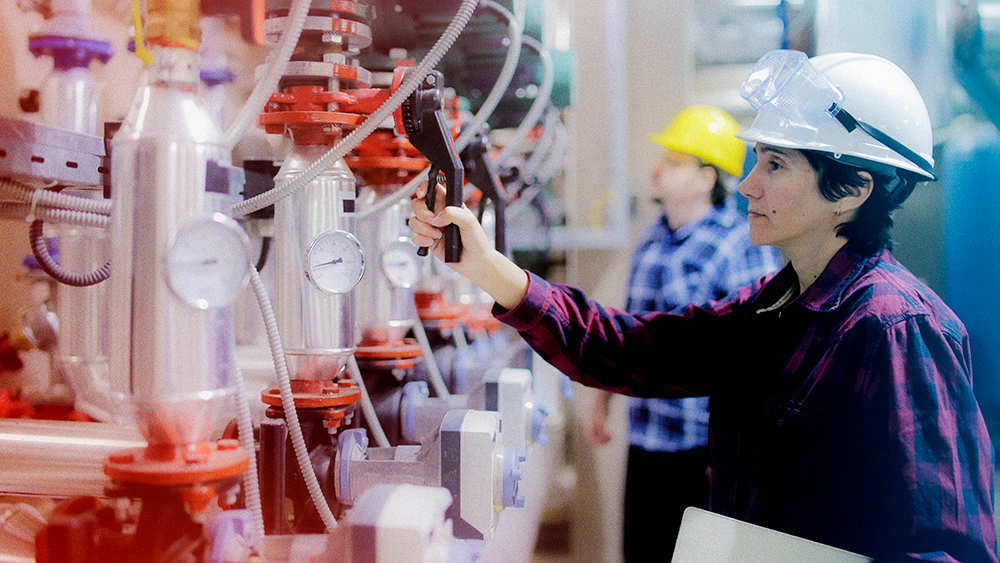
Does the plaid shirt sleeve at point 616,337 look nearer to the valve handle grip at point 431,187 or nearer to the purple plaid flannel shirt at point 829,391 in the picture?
the purple plaid flannel shirt at point 829,391

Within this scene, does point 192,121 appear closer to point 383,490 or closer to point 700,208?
point 383,490

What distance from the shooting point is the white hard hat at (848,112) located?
3.40 feet

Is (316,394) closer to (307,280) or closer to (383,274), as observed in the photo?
(307,280)

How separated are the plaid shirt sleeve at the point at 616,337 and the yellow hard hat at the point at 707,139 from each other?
3.99 ft

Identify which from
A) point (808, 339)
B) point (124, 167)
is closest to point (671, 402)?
point (808, 339)

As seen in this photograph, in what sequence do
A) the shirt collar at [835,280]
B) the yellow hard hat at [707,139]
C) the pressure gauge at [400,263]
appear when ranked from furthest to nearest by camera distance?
the yellow hard hat at [707,139], the pressure gauge at [400,263], the shirt collar at [835,280]

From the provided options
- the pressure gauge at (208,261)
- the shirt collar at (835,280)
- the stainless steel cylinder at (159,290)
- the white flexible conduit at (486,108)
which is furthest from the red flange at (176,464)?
the shirt collar at (835,280)

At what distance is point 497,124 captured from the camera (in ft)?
6.32

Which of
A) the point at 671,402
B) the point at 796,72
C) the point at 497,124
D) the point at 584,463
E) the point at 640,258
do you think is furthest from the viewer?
the point at 584,463

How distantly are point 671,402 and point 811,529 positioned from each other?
1229 millimetres

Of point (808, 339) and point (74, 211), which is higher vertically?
point (74, 211)

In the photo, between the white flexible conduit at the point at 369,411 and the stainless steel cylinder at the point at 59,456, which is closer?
the stainless steel cylinder at the point at 59,456

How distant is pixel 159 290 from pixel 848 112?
942 millimetres

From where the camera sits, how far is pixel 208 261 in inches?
21.1
